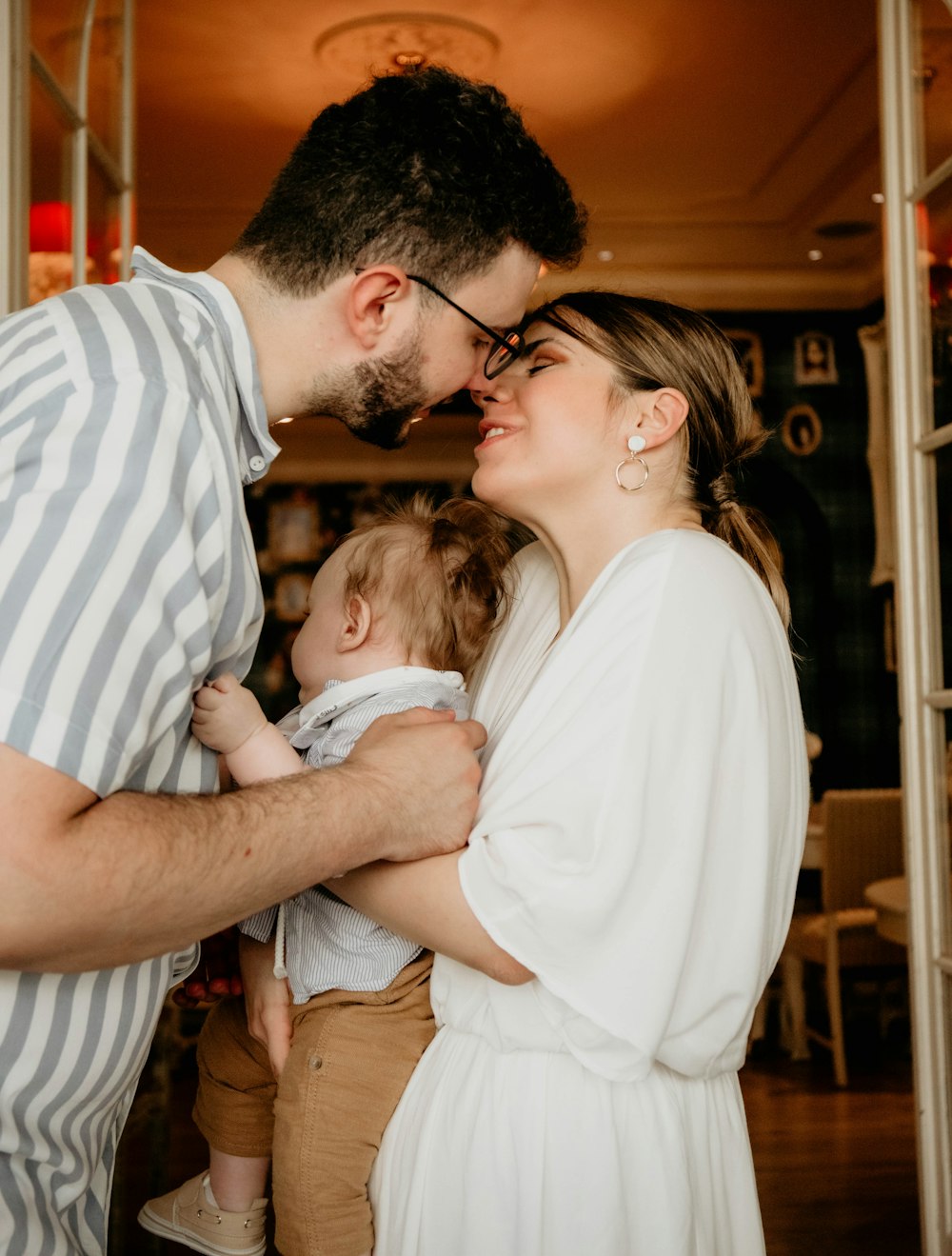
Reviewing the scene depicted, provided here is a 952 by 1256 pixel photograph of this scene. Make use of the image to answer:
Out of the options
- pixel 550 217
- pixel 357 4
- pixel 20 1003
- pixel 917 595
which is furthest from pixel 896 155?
pixel 357 4

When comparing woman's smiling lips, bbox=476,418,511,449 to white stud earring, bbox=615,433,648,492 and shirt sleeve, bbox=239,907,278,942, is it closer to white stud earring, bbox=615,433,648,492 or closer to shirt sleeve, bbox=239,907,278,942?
white stud earring, bbox=615,433,648,492

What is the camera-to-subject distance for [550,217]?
60.7 inches

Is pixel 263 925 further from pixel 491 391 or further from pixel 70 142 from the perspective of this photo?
pixel 70 142

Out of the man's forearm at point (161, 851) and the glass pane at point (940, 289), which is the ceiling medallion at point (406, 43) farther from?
the man's forearm at point (161, 851)

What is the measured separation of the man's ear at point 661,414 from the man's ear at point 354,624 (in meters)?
0.46

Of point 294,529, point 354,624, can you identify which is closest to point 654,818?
point 354,624

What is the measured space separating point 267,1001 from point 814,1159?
10.1ft

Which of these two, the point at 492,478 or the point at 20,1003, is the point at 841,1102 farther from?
the point at 20,1003

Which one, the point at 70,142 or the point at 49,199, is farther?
the point at 70,142

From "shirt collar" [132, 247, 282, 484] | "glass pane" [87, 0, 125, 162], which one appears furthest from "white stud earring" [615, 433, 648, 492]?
"glass pane" [87, 0, 125, 162]

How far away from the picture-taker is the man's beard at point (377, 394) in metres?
1.42

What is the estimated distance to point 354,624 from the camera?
1.71 metres

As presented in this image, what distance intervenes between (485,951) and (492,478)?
2.24ft

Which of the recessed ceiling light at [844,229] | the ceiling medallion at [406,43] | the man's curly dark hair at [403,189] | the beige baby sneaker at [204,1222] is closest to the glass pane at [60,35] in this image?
the man's curly dark hair at [403,189]
